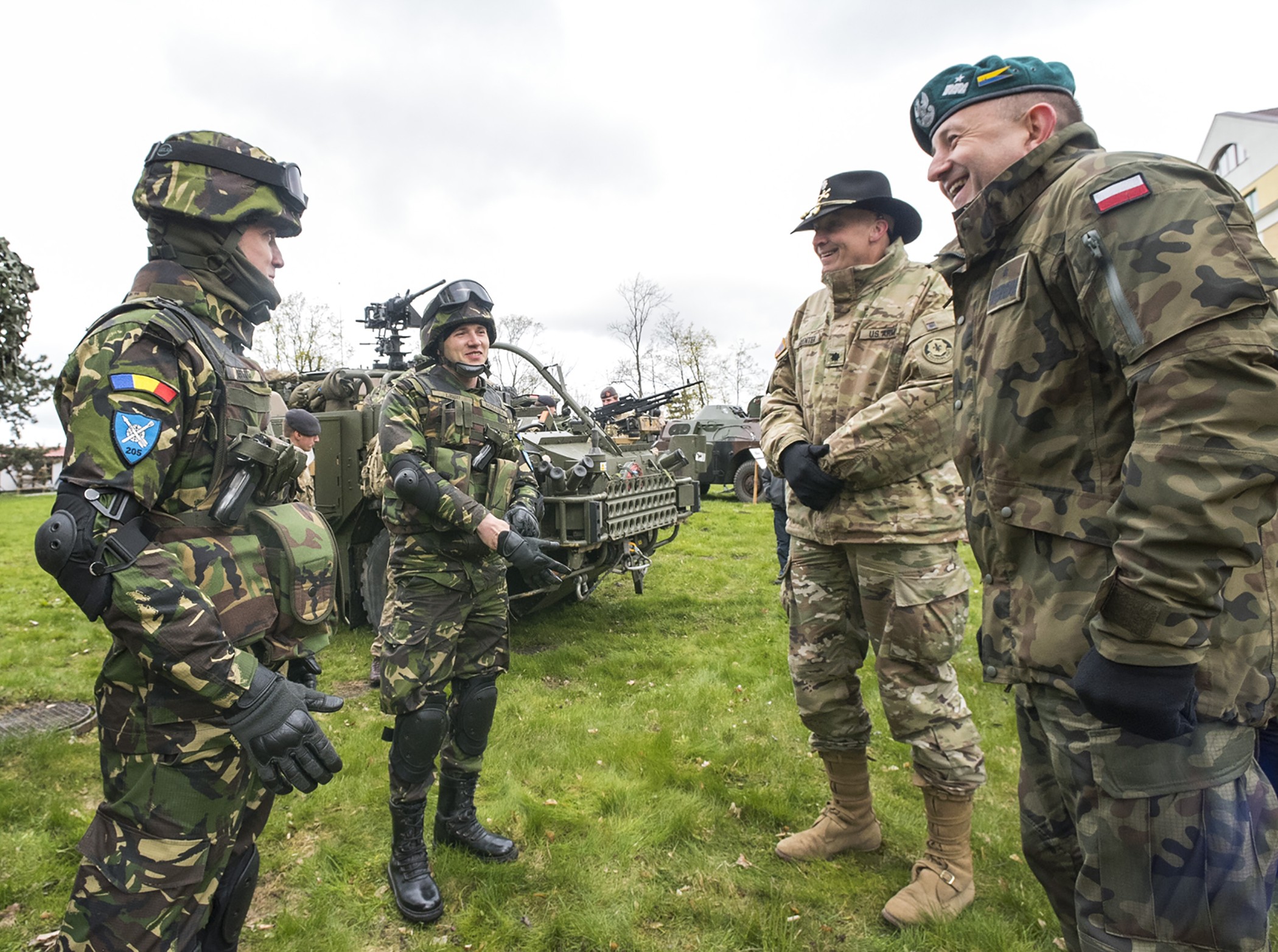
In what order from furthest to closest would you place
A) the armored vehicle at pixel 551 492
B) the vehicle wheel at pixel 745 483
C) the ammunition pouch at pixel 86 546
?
1. the vehicle wheel at pixel 745 483
2. the armored vehicle at pixel 551 492
3. the ammunition pouch at pixel 86 546

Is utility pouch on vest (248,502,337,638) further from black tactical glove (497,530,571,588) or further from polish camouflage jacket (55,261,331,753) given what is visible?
black tactical glove (497,530,571,588)

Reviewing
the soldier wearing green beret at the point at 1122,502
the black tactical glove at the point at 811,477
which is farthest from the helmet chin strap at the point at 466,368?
the soldier wearing green beret at the point at 1122,502

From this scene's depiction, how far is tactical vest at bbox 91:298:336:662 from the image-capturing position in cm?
171

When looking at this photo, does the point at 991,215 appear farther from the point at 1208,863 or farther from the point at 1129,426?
the point at 1208,863

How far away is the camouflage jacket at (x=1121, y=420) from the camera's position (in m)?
1.16

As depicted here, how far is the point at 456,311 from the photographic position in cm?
316

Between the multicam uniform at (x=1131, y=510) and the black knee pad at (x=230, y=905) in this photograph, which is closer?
the multicam uniform at (x=1131, y=510)

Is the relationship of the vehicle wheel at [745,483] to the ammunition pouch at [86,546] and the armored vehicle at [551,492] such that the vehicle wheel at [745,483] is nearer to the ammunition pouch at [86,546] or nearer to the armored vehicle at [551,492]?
the armored vehicle at [551,492]

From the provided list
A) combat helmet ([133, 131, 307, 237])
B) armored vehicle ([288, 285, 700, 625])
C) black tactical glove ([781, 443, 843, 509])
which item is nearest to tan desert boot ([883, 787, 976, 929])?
black tactical glove ([781, 443, 843, 509])

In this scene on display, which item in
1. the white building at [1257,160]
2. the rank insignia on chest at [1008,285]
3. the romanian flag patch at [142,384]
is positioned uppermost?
the white building at [1257,160]

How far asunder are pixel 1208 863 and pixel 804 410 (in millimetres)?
2044

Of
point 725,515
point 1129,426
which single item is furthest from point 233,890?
point 725,515

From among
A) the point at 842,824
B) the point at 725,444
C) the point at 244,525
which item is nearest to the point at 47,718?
the point at 244,525

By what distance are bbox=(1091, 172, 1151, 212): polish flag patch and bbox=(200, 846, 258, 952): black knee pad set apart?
253 centimetres
